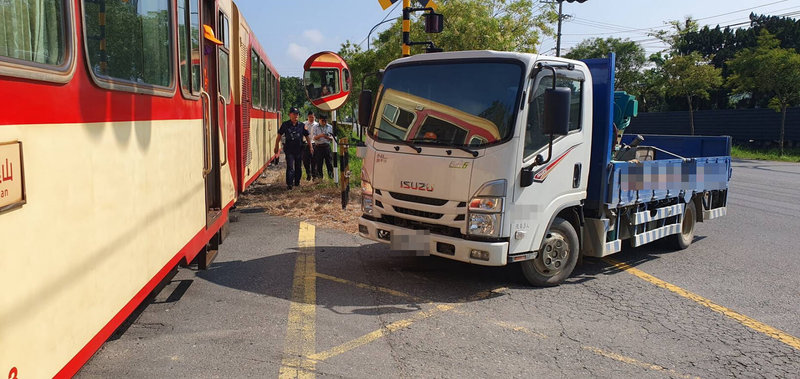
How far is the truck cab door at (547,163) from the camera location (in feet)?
Result: 16.9

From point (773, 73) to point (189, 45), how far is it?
30218mm

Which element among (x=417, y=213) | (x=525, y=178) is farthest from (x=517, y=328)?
(x=417, y=213)

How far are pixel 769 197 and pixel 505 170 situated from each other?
10.6m

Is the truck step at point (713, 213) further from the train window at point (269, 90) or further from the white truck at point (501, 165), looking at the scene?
the train window at point (269, 90)

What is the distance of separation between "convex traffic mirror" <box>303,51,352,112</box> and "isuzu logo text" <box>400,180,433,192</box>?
464 centimetres

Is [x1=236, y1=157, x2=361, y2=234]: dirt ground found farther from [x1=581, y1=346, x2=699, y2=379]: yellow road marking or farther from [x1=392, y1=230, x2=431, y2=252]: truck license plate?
[x1=581, y1=346, x2=699, y2=379]: yellow road marking

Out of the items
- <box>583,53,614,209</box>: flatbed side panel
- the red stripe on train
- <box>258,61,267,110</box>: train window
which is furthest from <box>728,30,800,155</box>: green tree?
the red stripe on train

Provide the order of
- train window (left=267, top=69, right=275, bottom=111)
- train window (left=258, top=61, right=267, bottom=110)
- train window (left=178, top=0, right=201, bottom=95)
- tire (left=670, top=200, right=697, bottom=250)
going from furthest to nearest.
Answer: train window (left=267, top=69, right=275, bottom=111)
train window (left=258, top=61, right=267, bottom=110)
tire (left=670, top=200, right=697, bottom=250)
train window (left=178, top=0, right=201, bottom=95)

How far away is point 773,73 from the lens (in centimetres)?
2738

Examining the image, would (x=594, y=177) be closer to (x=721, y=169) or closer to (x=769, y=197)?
(x=721, y=169)

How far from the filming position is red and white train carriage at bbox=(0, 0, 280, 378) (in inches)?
80.6

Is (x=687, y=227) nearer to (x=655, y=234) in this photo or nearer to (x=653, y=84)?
(x=655, y=234)

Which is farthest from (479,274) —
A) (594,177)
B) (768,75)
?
(768,75)

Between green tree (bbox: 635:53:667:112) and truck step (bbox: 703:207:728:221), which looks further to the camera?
green tree (bbox: 635:53:667:112)
